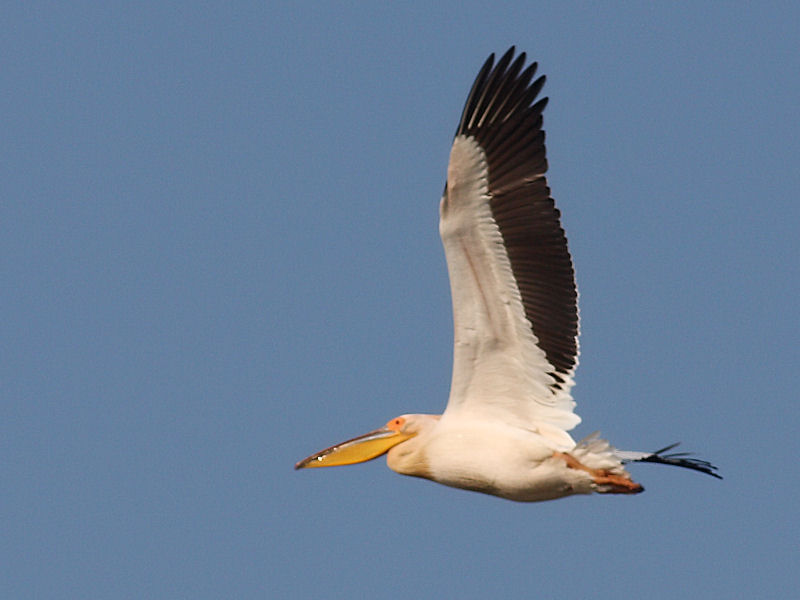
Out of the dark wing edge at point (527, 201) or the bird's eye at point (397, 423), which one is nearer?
the dark wing edge at point (527, 201)

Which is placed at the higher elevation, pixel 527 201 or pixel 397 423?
pixel 527 201

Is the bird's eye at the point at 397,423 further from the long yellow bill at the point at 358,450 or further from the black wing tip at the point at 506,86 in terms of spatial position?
the black wing tip at the point at 506,86

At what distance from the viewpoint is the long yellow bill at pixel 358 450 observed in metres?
13.3

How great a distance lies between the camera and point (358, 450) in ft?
44.2

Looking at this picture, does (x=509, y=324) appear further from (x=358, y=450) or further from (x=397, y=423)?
(x=358, y=450)

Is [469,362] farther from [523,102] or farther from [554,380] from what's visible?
[523,102]

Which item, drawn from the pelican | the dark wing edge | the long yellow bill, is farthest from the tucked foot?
the long yellow bill

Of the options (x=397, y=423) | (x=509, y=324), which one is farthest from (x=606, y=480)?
(x=397, y=423)

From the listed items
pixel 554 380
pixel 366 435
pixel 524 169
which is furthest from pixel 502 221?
pixel 366 435

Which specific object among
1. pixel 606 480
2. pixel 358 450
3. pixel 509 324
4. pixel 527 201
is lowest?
pixel 606 480

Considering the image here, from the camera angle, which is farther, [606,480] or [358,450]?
[358,450]

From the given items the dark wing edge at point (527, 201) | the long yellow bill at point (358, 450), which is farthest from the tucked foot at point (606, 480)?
the long yellow bill at point (358, 450)

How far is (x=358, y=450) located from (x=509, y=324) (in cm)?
194

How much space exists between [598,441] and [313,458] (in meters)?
2.72
